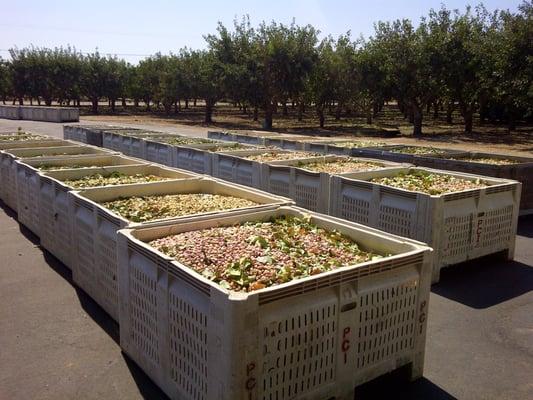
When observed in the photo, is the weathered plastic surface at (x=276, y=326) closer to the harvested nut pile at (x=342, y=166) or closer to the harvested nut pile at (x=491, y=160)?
the harvested nut pile at (x=342, y=166)

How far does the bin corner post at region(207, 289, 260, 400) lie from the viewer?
3.08m

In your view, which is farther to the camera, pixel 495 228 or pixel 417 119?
pixel 417 119

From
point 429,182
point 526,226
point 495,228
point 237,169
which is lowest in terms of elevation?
point 526,226

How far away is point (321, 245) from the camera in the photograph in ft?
14.5

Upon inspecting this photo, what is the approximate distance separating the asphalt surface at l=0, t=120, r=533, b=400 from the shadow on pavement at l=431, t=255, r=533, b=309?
0.5 inches

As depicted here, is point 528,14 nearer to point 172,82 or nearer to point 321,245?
point 321,245

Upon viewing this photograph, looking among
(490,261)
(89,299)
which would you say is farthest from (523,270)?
(89,299)

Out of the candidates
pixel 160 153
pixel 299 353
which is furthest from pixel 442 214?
pixel 160 153

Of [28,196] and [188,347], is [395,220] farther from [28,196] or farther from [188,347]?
[28,196]

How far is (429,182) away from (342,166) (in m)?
1.85

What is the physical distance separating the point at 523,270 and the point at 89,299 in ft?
18.8

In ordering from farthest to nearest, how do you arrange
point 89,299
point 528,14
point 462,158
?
1. point 528,14
2. point 462,158
3. point 89,299

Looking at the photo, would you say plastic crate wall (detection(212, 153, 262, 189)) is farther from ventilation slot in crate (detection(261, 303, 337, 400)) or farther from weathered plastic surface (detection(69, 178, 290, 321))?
ventilation slot in crate (detection(261, 303, 337, 400))

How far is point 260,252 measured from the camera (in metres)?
4.16
